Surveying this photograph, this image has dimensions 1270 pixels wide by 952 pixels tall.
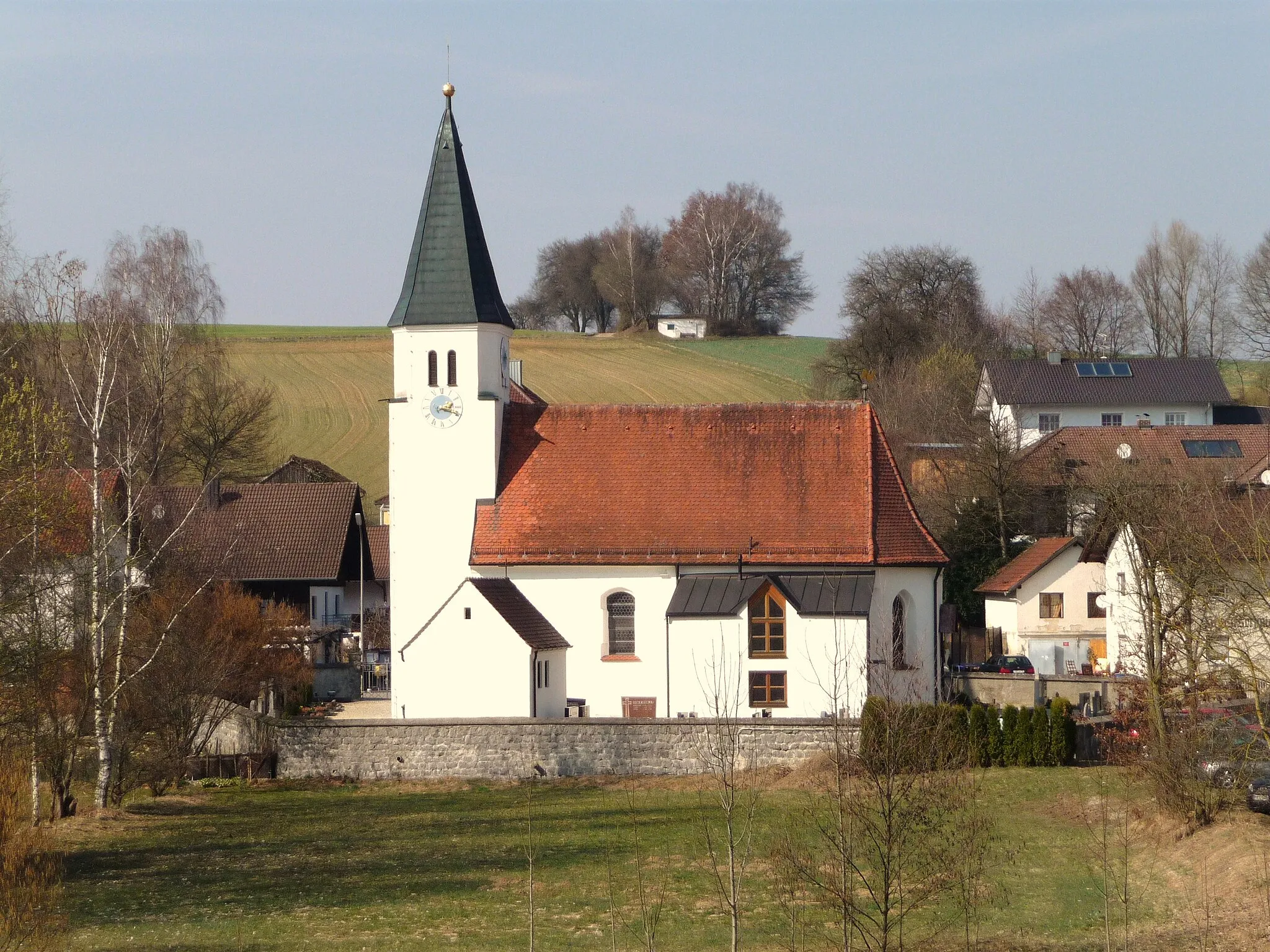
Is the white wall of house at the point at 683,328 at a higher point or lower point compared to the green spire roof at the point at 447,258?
higher

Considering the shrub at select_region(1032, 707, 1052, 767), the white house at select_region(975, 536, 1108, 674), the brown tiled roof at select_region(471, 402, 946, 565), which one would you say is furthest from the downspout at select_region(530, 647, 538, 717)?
the white house at select_region(975, 536, 1108, 674)

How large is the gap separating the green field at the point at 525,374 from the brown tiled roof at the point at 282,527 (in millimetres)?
15020

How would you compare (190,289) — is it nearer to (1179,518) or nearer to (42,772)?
(42,772)

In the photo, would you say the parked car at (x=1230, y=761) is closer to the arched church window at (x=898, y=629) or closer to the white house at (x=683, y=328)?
the arched church window at (x=898, y=629)

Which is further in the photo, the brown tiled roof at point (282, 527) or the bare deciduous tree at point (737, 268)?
the bare deciduous tree at point (737, 268)

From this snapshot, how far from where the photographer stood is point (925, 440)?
6650 cm

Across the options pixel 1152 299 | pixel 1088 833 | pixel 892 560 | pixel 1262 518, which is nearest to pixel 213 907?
pixel 1088 833

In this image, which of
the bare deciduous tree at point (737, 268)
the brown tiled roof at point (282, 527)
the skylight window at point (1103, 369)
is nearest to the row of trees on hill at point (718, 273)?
the bare deciduous tree at point (737, 268)

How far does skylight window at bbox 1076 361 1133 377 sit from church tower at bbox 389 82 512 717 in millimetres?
45816

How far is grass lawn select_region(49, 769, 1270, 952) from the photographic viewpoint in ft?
61.9

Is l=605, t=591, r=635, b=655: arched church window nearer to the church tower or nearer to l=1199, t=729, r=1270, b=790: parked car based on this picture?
the church tower

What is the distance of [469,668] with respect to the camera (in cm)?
3412

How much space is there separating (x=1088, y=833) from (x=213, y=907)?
42.0 feet

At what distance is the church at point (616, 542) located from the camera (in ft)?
113
